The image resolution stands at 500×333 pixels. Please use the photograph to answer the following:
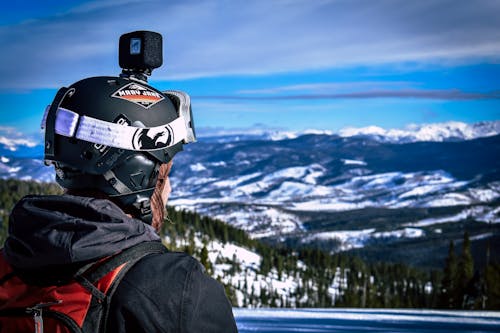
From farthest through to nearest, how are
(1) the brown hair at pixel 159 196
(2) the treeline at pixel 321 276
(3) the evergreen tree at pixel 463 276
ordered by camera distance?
(2) the treeline at pixel 321 276, (3) the evergreen tree at pixel 463 276, (1) the brown hair at pixel 159 196

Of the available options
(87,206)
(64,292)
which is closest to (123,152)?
(87,206)

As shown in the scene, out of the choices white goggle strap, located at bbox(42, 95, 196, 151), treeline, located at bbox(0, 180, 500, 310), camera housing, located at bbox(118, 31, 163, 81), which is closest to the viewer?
white goggle strap, located at bbox(42, 95, 196, 151)

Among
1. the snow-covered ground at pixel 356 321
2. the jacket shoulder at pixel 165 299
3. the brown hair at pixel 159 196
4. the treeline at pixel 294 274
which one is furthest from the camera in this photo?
the treeline at pixel 294 274

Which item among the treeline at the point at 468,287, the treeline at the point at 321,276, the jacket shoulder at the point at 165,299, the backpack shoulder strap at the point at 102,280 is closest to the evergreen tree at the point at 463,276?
the treeline at the point at 468,287

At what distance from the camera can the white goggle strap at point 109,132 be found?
3205mm

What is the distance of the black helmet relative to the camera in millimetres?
3219

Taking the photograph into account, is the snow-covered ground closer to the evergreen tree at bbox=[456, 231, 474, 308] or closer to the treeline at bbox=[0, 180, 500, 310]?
the evergreen tree at bbox=[456, 231, 474, 308]

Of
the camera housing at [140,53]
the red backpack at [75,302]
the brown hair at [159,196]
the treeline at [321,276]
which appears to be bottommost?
the treeline at [321,276]

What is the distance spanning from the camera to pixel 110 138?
320 centimetres

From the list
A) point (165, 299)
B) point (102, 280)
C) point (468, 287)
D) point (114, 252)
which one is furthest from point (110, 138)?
point (468, 287)

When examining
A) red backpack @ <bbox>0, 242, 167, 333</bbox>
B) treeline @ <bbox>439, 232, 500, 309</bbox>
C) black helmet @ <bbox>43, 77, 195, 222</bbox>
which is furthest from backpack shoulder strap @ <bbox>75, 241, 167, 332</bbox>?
treeline @ <bbox>439, 232, 500, 309</bbox>

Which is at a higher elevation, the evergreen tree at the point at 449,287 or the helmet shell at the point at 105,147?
the helmet shell at the point at 105,147

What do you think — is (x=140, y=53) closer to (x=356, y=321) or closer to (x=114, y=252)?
(x=114, y=252)

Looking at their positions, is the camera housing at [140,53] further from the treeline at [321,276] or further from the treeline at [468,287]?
the treeline at [321,276]
